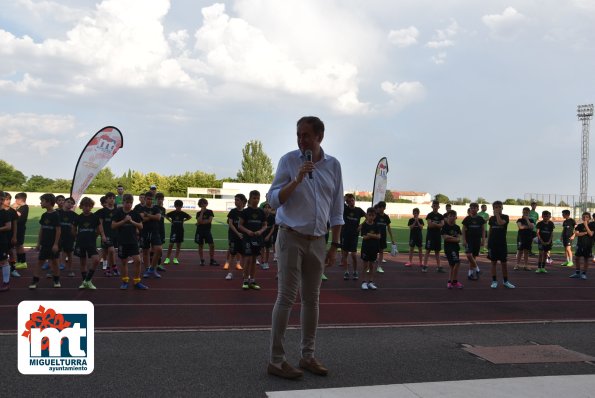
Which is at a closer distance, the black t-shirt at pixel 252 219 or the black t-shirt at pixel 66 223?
the black t-shirt at pixel 66 223

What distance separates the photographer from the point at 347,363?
429 cm

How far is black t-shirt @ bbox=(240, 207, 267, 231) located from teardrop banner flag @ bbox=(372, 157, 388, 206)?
7367 mm

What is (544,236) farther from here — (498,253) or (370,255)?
(370,255)

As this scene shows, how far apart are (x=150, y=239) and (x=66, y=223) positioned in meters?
1.64

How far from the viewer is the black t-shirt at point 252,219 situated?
10.0 metres

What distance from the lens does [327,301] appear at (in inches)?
321

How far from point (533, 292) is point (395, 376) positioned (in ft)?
23.7

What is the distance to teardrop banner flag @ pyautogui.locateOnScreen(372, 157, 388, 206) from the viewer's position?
55.3 feet

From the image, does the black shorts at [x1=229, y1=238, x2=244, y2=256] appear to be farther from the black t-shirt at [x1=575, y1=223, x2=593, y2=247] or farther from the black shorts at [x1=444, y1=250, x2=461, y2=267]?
the black t-shirt at [x1=575, y1=223, x2=593, y2=247]

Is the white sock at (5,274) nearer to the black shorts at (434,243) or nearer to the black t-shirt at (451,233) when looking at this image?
the black t-shirt at (451,233)

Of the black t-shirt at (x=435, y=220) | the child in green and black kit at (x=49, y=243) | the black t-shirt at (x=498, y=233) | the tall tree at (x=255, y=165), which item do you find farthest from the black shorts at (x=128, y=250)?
the tall tree at (x=255, y=165)

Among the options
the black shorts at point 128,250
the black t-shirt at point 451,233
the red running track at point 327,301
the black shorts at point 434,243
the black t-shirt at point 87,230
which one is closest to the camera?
the red running track at point 327,301

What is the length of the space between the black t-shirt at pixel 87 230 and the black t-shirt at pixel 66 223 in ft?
1.23

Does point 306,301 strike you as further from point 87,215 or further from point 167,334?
point 87,215
